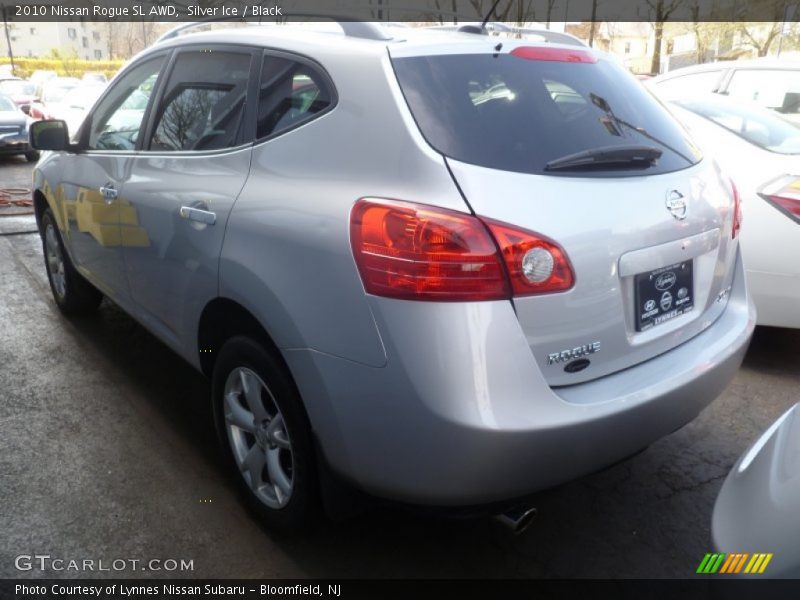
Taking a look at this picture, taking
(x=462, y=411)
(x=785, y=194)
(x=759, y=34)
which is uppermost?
(x=759, y=34)

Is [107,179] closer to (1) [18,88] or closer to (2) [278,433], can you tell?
(2) [278,433]

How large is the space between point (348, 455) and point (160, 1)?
11.7m

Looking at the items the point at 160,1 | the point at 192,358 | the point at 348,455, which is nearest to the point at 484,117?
the point at 348,455

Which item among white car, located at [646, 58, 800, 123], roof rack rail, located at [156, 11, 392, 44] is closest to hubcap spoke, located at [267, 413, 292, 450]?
roof rack rail, located at [156, 11, 392, 44]

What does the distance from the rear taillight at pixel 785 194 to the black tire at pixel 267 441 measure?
9.12ft

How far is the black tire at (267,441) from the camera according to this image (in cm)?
226

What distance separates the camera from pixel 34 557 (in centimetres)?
251

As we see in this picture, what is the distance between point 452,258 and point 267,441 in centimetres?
105

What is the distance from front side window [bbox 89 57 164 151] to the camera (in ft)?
11.2

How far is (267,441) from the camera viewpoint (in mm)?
2502

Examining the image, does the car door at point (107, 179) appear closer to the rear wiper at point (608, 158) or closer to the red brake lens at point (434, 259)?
the red brake lens at point (434, 259)

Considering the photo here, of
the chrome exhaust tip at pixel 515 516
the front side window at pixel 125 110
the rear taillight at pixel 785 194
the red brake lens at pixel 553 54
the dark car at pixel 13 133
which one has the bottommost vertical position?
the dark car at pixel 13 133

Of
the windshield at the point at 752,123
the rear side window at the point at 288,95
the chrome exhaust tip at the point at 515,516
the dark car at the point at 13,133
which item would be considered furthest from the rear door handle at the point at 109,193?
the dark car at the point at 13,133

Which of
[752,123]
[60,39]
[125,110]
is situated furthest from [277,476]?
[60,39]
